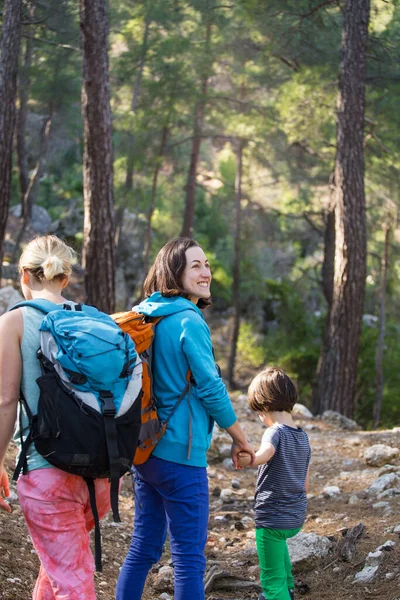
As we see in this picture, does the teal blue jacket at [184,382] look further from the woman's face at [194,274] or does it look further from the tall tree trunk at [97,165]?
the tall tree trunk at [97,165]

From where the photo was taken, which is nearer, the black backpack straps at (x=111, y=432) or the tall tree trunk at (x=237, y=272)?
the black backpack straps at (x=111, y=432)

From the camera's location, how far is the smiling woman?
2.99 metres

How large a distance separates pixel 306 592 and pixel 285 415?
3.90 ft

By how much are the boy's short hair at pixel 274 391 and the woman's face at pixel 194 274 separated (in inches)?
26.1

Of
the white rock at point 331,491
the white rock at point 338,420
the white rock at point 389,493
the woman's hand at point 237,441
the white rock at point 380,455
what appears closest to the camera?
the woman's hand at point 237,441

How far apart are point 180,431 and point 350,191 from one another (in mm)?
7945

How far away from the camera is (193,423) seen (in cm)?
305

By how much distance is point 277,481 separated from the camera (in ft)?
11.9

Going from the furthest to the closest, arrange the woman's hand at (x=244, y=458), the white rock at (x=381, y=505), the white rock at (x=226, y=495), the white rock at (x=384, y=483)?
the white rock at (x=226, y=495) → the white rock at (x=384, y=483) → the white rock at (x=381, y=505) → the woman's hand at (x=244, y=458)

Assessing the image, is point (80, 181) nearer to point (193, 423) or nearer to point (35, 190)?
point (35, 190)

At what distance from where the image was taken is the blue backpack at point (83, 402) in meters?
2.59

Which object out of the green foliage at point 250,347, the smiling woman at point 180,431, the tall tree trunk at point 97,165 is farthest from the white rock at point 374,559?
the green foliage at point 250,347

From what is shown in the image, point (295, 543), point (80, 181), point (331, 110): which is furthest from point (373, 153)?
point (80, 181)

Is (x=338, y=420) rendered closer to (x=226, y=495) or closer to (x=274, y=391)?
(x=226, y=495)
